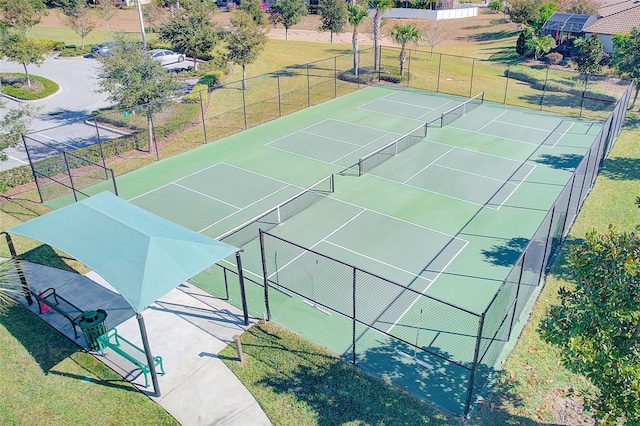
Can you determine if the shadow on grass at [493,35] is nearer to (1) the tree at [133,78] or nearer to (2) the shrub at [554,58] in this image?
(2) the shrub at [554,58]

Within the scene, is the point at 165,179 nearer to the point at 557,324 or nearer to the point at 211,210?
the point at 211,210

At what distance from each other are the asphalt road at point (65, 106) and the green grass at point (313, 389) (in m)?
12.6

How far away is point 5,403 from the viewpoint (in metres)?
11.4

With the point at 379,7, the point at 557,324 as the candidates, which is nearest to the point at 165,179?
the point at 557,324

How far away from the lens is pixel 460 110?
3134 cm

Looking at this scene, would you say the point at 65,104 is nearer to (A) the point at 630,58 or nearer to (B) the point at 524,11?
(A) the point at 630,58

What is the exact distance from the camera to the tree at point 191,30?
1430 inches

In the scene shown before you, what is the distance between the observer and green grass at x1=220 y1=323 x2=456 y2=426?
11062mm

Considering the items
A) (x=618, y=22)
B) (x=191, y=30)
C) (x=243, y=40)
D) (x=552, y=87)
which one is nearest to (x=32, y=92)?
(x=191, y=30)

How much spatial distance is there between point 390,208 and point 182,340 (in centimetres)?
1001

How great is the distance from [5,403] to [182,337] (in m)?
4.08

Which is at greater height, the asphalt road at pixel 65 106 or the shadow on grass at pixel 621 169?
the asphalt road at pixel 65 106

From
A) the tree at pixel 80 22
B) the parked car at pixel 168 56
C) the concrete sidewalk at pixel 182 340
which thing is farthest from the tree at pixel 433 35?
the concrete sidewalk at pixel 182 340

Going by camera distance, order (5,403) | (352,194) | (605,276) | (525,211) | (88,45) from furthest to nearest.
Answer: (88,45)
(352,194)
(525,211)
(5,403)
(605,276)
